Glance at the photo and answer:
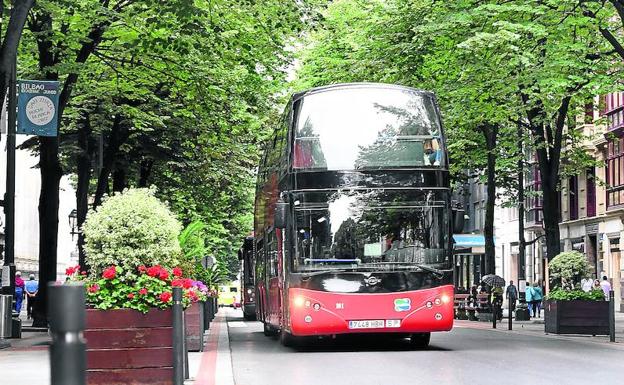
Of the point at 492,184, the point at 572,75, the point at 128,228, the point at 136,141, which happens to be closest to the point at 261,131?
the point at 136,141

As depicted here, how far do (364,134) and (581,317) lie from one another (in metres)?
9.05

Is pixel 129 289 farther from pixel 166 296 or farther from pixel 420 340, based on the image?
pixel 420 340

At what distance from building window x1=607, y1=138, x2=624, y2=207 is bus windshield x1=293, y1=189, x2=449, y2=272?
30523mm

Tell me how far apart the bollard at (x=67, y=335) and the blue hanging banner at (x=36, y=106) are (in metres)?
21.1

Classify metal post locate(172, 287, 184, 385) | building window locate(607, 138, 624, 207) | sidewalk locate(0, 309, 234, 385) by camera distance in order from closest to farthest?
metal post locate(172, 287, 184, 385) → sidewalk locate(0, 309, 234, 385) → building window locate(607, 138, 624, 207)

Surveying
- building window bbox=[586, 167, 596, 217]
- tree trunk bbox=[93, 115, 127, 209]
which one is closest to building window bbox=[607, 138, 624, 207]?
building window bbox=[586, 167, 596, 217]

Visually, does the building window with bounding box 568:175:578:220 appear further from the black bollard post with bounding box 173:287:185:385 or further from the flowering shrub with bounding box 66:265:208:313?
the black bollard post with bounding box 173:287:185:385

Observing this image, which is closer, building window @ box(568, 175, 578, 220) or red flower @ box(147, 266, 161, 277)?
red flower @ box(147, 266, 161, 277)

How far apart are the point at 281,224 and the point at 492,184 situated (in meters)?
21.9

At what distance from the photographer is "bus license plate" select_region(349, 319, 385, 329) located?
1941cm

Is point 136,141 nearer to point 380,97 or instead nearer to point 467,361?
point 380,97

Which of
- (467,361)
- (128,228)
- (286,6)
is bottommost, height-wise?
(467,361)

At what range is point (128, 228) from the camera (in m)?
12.1

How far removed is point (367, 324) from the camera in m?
19.5
